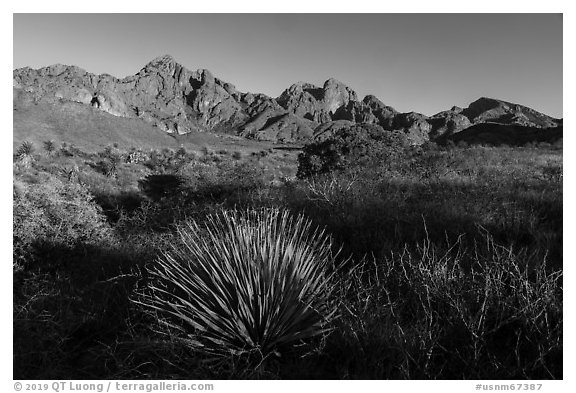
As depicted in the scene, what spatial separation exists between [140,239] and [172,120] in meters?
110

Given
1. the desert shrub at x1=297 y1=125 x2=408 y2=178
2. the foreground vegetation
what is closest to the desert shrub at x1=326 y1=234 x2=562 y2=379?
A: the foreground vegetation

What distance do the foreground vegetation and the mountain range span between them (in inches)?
2941

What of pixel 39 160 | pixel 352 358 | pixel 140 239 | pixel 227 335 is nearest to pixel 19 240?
pixel 140 239

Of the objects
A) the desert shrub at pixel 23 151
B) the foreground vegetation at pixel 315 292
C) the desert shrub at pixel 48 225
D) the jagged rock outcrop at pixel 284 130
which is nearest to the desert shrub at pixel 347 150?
the foreground vegetation at pixel 315 292

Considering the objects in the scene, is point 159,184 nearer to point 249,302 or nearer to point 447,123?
point 249,302

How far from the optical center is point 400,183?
845 cm

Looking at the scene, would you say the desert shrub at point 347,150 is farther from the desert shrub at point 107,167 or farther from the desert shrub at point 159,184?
the desert shrub at point 107,167

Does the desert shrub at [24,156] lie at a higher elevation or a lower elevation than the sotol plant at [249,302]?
higher

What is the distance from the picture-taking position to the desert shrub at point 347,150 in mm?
17141

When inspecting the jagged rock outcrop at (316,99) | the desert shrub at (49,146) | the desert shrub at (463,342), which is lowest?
the desert shrub at (463,342)

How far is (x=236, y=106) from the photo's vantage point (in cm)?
16900

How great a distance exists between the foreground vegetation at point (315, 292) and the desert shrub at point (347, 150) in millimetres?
8975

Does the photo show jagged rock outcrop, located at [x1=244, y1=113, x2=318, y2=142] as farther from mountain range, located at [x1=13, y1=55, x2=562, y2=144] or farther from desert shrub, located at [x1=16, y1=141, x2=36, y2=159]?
desert shrub, located at [x1=16, y1=141, x2=36, y2=159]

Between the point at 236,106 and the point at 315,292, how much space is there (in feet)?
570
